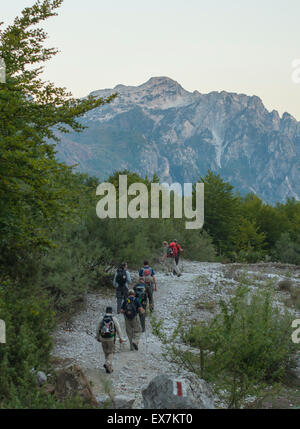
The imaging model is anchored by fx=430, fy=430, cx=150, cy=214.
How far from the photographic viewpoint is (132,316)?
11.8m

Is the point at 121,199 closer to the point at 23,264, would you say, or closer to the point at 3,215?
the point at 23,264

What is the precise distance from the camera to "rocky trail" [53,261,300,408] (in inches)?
399

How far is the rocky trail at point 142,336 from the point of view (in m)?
10.1

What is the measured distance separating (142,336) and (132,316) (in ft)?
7.22

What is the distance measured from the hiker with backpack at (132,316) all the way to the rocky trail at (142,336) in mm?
334

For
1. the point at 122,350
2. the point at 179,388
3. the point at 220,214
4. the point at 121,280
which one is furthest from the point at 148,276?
the point at 220,214

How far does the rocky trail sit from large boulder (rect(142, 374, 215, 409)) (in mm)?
814

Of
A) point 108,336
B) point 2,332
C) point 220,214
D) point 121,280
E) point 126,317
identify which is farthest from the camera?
point 220,214

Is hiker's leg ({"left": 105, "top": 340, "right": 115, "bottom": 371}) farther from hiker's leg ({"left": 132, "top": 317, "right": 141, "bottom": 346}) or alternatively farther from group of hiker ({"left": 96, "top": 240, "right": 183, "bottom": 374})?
hiker's leg ({"left": 132, "top": 317, "right": 141, "bottom": 346})

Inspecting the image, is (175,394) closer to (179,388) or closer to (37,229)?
(179,388)

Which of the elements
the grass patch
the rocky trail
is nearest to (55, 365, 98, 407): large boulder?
the rocky trail

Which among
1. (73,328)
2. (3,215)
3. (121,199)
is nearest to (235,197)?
(121,199)

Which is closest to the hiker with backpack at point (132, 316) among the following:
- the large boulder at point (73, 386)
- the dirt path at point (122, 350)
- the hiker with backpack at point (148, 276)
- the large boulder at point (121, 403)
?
the dirt path at point (122, 350)

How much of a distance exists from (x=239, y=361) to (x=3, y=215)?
20.7 feet
